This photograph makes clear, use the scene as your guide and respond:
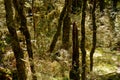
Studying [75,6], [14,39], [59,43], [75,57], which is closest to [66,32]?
[59,43]

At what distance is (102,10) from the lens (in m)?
18.0

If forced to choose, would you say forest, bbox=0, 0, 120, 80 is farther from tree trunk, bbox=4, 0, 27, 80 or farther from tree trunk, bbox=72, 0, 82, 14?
tree trunk, bbox=72, 0, 82, 14

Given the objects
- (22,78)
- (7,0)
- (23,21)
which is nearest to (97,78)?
(23,21)

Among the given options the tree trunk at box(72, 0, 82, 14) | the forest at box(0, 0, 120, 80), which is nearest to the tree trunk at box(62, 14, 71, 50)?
the forest at box(0, 0, 120, 80)

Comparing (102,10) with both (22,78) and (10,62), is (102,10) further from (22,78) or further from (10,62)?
(22,78)

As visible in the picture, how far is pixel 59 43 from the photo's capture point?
42.6ft

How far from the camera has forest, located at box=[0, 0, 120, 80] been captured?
7.76 meters

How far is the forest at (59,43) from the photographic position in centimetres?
776

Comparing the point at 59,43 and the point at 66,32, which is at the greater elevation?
the point at 66,32

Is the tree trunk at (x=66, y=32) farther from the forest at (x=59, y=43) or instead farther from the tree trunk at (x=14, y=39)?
the tree trunk at (x=14, y=39)

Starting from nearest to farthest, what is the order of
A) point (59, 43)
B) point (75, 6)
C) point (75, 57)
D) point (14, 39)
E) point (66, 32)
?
point (14, 39) < point (75, 57) < point (66, 32) < point (59, 43) < point (75, 6)

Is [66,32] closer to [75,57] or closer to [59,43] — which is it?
[59,43]

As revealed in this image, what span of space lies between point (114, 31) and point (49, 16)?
3892 millimetres

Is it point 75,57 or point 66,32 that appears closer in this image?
point 75,57
